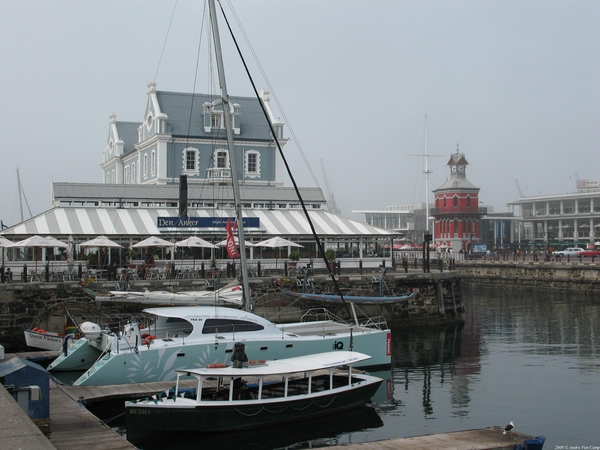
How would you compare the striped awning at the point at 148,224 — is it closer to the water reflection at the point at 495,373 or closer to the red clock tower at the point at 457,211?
the water reflection at the point at 495,373

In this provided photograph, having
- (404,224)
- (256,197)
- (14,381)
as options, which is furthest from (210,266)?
(404,224)

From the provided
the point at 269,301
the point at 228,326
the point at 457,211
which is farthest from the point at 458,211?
the point at 228,326

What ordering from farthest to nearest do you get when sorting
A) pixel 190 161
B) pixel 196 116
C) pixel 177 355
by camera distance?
pixel 196 116 < pixel 190 161 < pixel 177 355

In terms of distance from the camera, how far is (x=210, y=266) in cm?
4175

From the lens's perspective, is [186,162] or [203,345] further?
[186,162]

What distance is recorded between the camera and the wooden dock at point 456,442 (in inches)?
601

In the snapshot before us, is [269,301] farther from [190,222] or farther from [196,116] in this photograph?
[196,116]

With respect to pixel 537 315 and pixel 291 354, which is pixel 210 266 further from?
pixel 537 315

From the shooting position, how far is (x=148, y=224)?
1812 inches

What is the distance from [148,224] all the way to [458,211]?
2723 inches

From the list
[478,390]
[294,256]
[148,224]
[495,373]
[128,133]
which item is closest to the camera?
[478,390]

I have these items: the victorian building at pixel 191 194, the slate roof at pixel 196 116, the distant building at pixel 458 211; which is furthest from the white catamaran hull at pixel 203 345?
the distant building at pixel 458 211

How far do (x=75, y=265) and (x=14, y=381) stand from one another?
24204 mm

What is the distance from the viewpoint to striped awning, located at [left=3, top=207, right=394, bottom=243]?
140 ft
